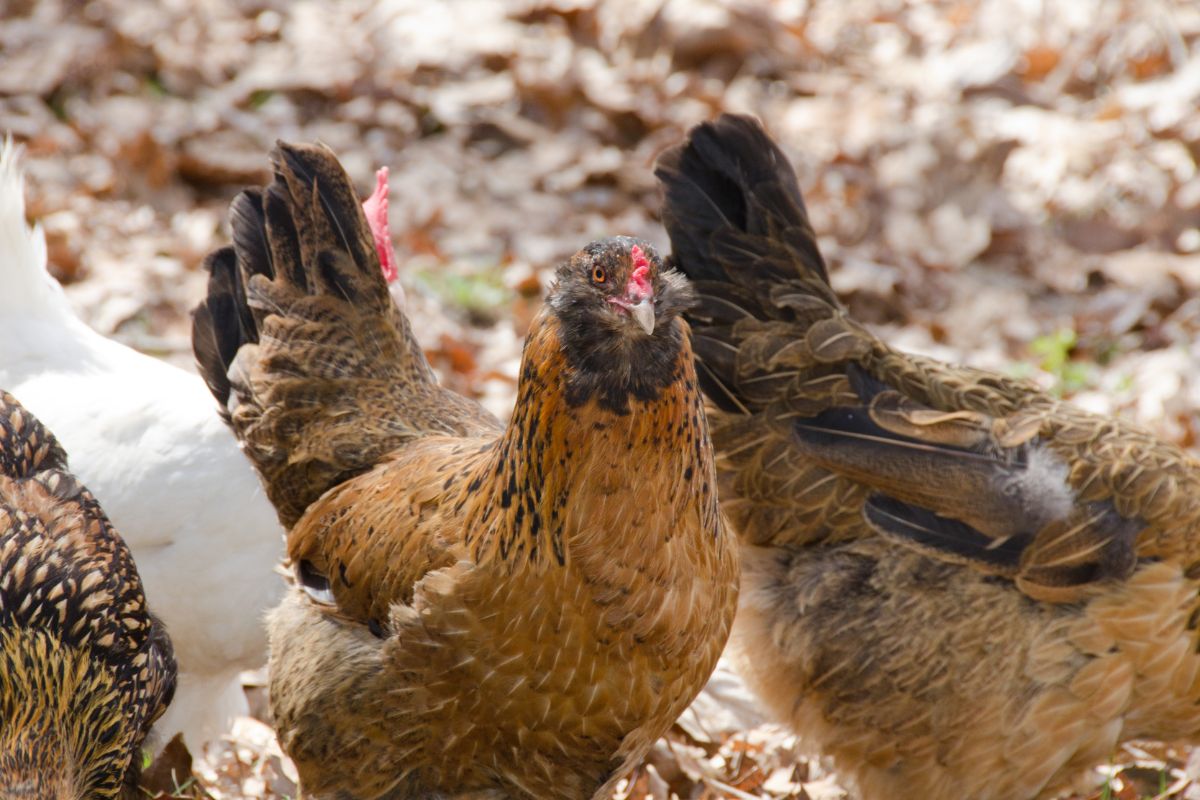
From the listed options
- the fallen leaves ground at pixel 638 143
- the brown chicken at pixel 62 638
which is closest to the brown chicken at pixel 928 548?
the brown chicken at pixel 62 638

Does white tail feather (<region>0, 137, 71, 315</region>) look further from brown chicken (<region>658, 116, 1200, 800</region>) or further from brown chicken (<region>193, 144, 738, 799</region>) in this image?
brown chicken (<region>658, 116, 1200, 800</region>)

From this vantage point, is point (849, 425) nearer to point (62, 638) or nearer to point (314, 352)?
point (314, 352)

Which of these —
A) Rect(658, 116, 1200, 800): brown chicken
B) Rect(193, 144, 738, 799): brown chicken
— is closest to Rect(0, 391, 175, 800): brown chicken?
Rect(193, 144, 738, 799): brown chicken

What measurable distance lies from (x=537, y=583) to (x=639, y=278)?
0.72 meters

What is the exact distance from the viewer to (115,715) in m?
3.17

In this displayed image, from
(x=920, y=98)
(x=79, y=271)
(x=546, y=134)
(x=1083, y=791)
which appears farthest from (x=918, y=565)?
(x=920, y=98)

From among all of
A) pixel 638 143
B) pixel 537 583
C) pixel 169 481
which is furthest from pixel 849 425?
pixel 638 143

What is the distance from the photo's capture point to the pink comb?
8.82 feet

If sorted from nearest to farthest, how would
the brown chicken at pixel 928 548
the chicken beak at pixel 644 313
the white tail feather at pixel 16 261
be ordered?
the chicken beak at pixel 644 313 < the brown chicken at pixel 928 548 < the white tail feather at pixel 16 261

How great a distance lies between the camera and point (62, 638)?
10.0 feet

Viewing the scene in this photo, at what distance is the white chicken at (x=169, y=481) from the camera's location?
3994 mm

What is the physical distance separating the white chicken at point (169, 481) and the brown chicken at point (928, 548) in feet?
4.91

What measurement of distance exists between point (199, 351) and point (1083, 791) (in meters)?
3.12

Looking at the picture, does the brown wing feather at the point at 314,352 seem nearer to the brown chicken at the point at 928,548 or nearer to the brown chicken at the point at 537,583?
the brown chicken at the point at 537,583
